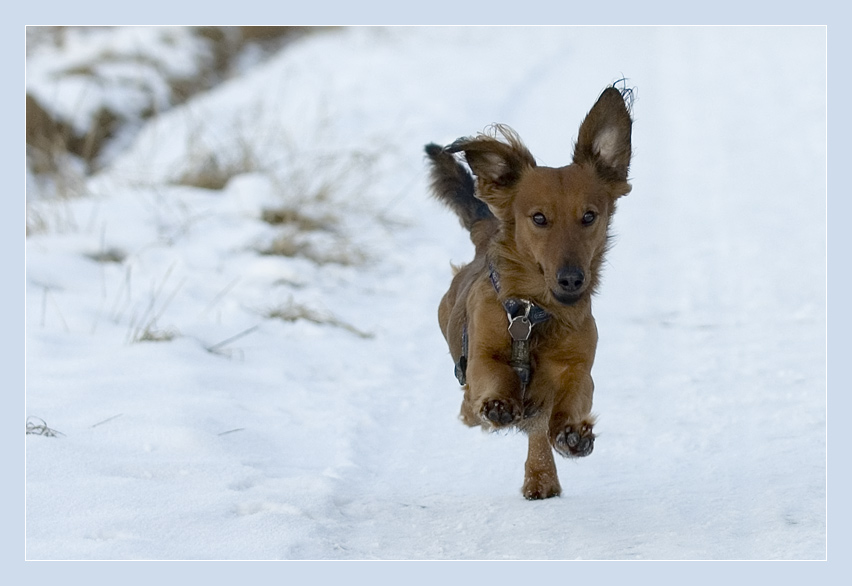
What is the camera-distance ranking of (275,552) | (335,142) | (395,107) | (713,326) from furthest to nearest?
(395,107)
(335,142)
(713,326)
(275,552)

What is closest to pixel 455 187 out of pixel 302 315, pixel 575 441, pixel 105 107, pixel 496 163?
pixel 496 163

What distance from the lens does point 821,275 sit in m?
6.75

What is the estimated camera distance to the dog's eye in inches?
141

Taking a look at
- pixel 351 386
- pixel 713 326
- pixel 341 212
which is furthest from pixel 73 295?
pixel 713 326

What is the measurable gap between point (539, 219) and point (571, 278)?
0.33m

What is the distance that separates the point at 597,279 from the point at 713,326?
8.13 feet

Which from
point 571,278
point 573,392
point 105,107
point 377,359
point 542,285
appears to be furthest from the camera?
point 105,107

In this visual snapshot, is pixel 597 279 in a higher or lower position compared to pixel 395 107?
lower

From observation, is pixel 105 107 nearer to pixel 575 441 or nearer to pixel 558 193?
pixel 558 193

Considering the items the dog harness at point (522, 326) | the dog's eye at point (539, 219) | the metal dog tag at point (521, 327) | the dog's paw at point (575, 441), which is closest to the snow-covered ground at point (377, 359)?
the dog's paw at point (575, 441)

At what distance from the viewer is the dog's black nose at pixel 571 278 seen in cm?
338

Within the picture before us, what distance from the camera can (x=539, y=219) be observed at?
3605mm

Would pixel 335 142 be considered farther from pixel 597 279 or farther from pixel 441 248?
pixel 597 279

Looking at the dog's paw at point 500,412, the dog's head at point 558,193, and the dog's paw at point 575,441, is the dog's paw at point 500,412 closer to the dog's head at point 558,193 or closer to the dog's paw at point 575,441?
the dog's paw at point 575,441
